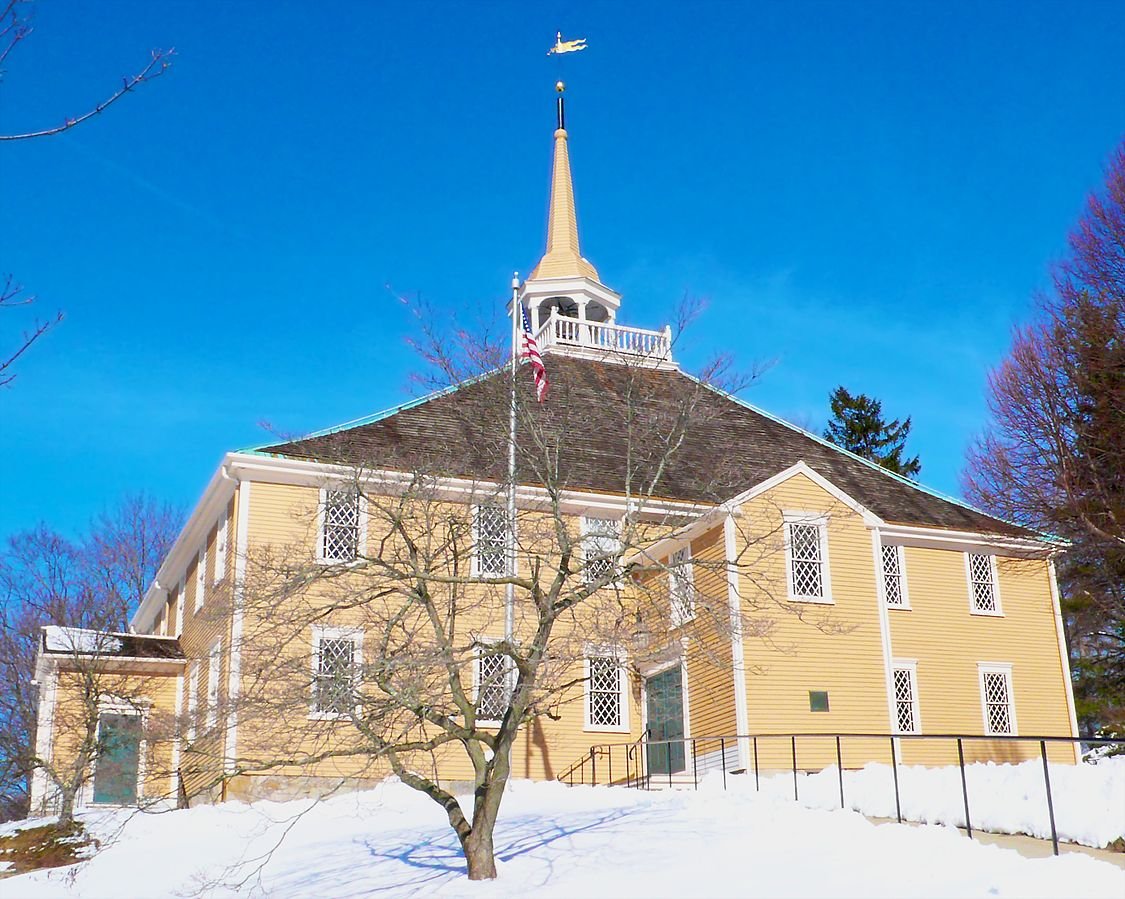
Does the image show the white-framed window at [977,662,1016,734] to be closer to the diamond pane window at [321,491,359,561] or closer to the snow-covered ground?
the snow-covered ground

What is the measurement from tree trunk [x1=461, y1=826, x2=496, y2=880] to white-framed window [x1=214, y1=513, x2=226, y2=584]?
1017 cm

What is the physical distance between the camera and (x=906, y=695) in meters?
24.7

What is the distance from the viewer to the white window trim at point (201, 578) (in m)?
24.8

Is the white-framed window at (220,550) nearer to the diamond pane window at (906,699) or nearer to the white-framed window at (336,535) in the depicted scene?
the white-framed window at (336,535)

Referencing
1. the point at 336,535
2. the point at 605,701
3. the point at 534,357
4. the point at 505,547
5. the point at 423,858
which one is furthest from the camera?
the point at 605,701

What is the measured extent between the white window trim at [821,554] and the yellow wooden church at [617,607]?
0.18 feet

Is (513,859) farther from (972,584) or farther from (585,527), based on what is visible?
(972,584)

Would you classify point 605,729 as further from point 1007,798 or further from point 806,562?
point 1007,798

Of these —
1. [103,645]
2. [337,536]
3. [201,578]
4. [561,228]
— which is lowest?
[103,645]

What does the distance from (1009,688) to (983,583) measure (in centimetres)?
230

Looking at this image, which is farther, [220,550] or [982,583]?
[982,583]

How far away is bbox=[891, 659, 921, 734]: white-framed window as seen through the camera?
24.3 m

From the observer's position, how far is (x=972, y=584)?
2644 centimetres

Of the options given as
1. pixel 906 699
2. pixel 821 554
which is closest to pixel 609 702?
pixel 821 554
